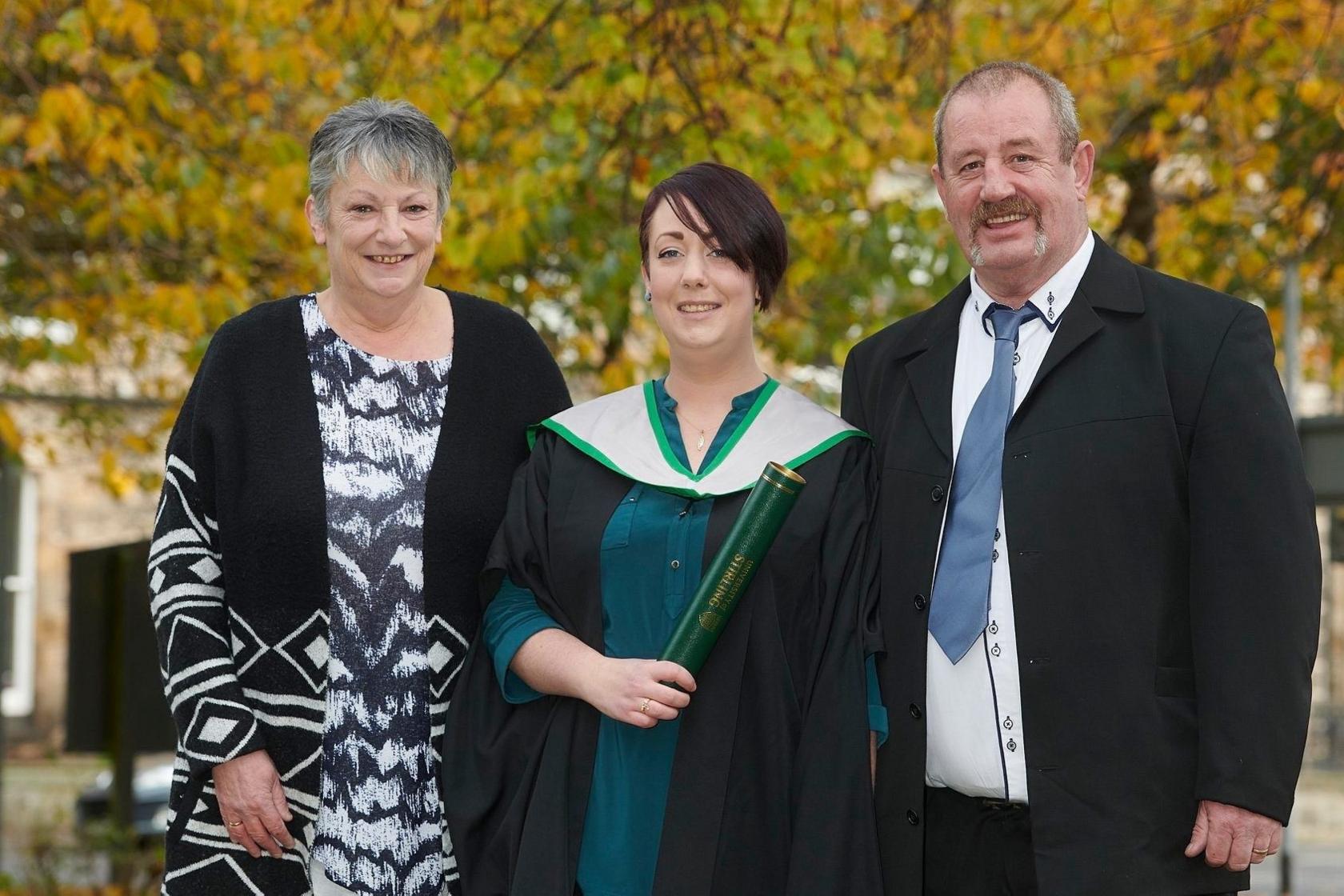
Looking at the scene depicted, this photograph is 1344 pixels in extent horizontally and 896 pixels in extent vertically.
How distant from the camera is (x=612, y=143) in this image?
6.20 m

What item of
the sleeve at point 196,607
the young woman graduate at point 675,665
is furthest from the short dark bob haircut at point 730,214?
the sleeve at point 196,607

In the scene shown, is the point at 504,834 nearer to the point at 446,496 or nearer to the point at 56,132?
the point at 446,496

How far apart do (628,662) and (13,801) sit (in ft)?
44.5

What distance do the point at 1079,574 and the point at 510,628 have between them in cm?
112

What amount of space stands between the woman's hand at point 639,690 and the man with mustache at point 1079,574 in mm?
456

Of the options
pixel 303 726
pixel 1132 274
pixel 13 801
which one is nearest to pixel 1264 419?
pixel 1132 274

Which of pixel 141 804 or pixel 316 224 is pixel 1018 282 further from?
pixel 141 804

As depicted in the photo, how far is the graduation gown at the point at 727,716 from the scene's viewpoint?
3.04 meters

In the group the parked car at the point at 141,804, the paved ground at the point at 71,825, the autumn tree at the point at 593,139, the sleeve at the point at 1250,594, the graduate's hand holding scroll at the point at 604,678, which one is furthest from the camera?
the parked car at the point at 141,804

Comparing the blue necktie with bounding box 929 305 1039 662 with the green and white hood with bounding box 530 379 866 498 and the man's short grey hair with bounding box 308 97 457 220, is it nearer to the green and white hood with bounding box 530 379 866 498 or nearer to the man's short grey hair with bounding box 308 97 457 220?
the green and white hood with bounding box 530 379 866 498

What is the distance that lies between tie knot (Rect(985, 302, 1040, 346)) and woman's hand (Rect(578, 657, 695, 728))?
96 cm

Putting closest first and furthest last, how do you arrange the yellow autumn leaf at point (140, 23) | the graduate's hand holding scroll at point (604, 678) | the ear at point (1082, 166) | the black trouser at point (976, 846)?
the graduate's hand holding scroll at point (604, 678), the black trouser at point (976, 846), the ear at point (1082, 166), the yellow autumn leaf at point (140, 23)

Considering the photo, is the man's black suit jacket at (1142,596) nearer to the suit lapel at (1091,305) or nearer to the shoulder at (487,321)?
the suit lapel at (1091,305)

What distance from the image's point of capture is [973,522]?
3096 mm
